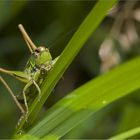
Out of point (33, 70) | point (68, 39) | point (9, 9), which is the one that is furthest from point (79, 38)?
point (9, 9)

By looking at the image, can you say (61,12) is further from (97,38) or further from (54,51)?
(54,51)

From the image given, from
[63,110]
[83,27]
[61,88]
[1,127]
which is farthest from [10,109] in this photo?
[83,27]

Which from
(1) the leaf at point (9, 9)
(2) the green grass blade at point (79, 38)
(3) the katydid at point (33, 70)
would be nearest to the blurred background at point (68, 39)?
(1) the leaf at point (9, 9)

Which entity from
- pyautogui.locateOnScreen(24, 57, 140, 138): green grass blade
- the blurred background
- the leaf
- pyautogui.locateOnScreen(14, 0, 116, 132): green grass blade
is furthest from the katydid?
the leaf

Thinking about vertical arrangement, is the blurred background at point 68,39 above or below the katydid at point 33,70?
below

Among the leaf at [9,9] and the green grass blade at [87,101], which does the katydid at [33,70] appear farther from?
the leaf at [9,9]

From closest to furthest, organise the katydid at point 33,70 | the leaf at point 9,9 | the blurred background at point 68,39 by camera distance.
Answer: the katydid at point 33,70, the blurred background at point 68,39, the leaf at point 9,9

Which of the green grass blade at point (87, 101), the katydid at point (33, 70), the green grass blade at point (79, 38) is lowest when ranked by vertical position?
the green grass blade at point (87, 101)
